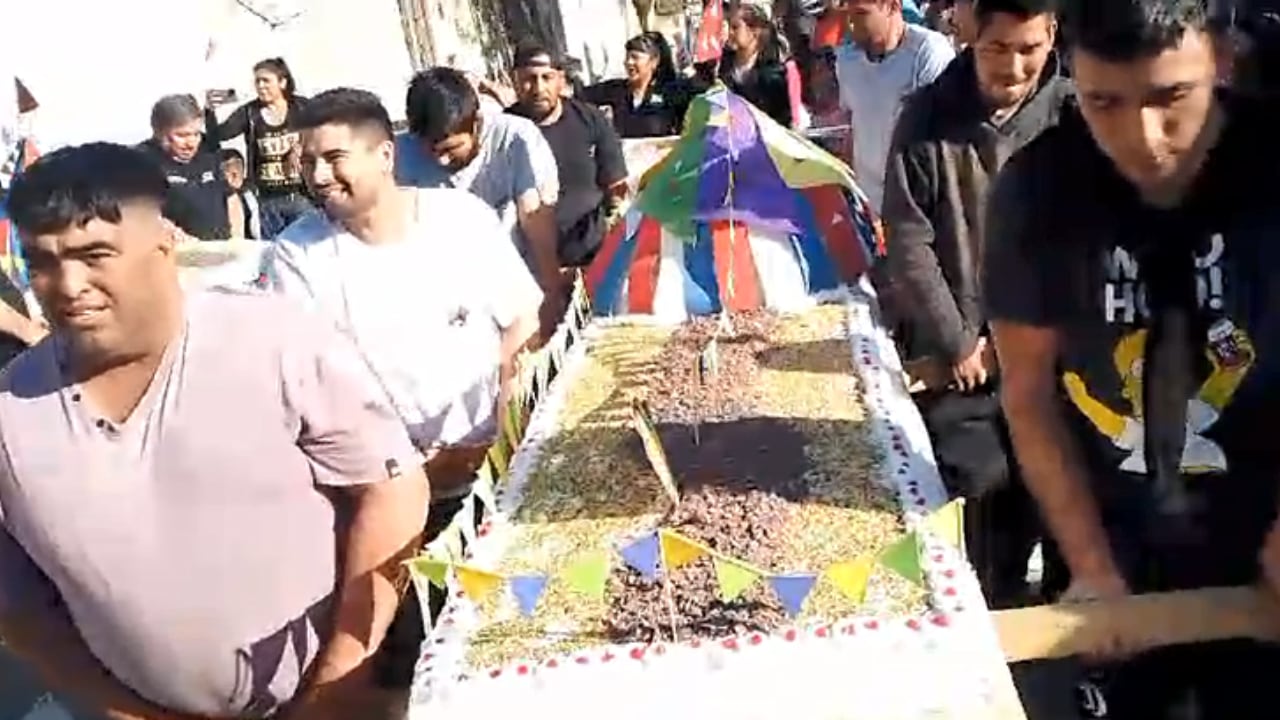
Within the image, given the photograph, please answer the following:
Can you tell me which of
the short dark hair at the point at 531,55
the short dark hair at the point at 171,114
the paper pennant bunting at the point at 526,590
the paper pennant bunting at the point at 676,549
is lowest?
the paper pennant bunting at the point at 526,590

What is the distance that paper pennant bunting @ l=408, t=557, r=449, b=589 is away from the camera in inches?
81.0

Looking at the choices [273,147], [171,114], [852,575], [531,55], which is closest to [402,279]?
[852,575]

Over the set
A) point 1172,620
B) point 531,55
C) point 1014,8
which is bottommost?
point 1172,620

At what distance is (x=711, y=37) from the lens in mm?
8734

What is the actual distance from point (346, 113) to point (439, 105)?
114 cm

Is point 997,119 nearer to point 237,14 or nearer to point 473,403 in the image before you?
point 473,403

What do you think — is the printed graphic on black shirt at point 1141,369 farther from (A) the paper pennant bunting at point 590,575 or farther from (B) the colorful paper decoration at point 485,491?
(B) the colorful paper decoration at point 485,491

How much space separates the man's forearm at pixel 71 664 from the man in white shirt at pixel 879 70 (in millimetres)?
2486

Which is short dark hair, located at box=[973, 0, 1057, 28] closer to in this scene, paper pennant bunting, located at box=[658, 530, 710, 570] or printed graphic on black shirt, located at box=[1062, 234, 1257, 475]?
printed graphic on black shirt, located at box=[1062, 234, 1257, 475]

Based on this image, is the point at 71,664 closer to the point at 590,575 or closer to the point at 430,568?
the point at 430,568

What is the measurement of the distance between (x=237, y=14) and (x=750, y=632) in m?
9.64

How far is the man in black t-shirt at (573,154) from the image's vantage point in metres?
5.18

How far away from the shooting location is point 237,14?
1071cm

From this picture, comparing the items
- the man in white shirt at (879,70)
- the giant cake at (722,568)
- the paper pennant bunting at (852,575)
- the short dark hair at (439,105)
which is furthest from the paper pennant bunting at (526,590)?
the short dark hair at (439,105)
